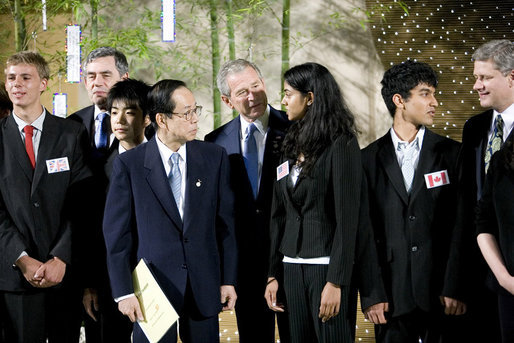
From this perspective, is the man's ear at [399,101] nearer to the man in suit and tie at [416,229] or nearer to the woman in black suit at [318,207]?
the man in suit and tie at [416,229]

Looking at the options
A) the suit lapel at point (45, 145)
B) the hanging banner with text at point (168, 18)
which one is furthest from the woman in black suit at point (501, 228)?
the hanging banner with text at point (168, 18)

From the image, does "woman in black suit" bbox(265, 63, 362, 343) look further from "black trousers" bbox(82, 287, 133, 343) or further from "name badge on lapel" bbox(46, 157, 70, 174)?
"name badge on lapel" bbox(46, 157, 70, 174)

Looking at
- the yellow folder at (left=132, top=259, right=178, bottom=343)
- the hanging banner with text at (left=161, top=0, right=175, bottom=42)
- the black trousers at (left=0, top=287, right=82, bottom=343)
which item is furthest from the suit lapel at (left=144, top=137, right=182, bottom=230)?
the hanging banner with text at (left=161, top=0, right=175, bottom=42)

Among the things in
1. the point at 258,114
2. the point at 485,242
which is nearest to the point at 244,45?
the point at 258,114

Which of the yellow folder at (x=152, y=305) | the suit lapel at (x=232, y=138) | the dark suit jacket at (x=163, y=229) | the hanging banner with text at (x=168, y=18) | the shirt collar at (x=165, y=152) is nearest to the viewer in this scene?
the yellow folder at (x=152, y=305)

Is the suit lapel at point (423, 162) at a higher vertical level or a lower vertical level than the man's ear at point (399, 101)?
lower

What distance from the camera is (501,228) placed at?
2357mm

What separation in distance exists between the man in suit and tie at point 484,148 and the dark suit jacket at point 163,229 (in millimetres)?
1015

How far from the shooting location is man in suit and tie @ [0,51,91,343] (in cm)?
279

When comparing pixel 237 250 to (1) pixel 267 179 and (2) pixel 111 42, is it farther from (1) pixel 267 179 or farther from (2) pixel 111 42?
(2) pixel 111 42

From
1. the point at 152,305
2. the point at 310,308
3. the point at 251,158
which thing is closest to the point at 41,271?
the point at 152,305

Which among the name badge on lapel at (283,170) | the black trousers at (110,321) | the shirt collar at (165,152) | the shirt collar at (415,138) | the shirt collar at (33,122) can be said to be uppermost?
the shirt collar at (33,122)

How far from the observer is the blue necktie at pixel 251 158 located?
2.97 metres

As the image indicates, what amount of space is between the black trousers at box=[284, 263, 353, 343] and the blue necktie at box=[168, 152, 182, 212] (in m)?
0.51
